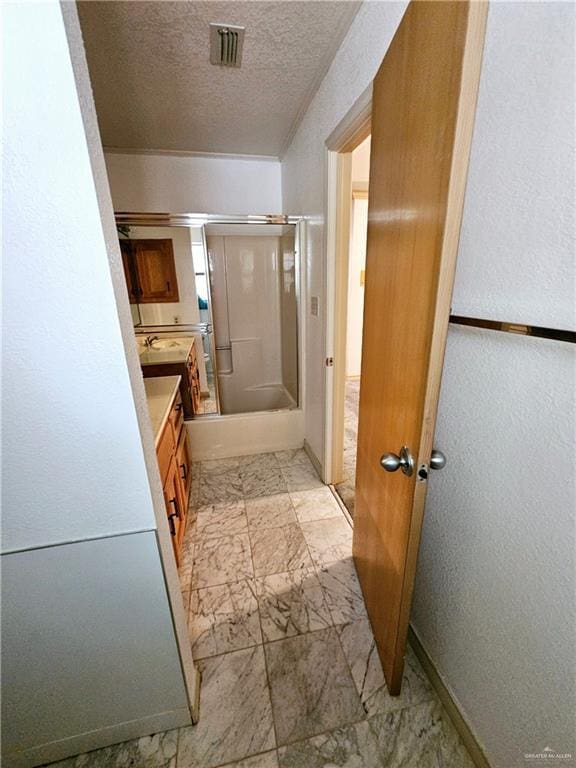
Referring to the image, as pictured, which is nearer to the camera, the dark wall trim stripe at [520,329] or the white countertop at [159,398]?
the dark wall trim stripe at [520,329]

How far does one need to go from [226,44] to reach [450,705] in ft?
9.00

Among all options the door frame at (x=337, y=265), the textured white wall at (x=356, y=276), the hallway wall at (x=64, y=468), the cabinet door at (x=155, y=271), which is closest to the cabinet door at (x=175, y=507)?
the hallway wall at (x=64, y=468)

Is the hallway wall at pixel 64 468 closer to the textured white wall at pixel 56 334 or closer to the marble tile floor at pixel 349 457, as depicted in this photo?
the textured white wall at pixel 56 334

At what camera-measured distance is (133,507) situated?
79 centimetres

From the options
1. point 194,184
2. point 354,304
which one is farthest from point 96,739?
point 354,304

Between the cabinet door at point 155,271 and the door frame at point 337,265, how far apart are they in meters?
1.45

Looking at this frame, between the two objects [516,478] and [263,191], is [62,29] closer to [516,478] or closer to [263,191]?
[516,478]

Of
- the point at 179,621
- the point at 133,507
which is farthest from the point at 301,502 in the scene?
the point at 133,507

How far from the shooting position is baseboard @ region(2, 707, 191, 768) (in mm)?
937

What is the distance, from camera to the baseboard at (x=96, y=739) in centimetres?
94

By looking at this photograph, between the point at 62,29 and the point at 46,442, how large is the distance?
77 centimetres

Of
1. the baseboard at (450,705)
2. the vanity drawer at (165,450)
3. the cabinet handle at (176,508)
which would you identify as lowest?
the baseboard at (450,705)

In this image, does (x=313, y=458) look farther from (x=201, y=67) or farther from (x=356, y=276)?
(x=356, y=276)

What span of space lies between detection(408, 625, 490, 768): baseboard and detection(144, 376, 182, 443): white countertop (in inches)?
51.9
